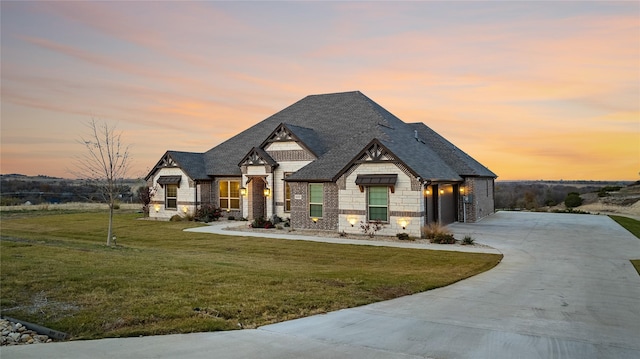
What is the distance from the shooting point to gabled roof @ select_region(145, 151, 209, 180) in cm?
3103

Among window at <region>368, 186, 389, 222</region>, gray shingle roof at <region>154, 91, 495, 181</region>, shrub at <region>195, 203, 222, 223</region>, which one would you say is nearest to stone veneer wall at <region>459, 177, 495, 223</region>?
gray shingle roof at <region>154, 91, 495, 181</region>

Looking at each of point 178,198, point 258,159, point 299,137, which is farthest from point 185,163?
point 299,137

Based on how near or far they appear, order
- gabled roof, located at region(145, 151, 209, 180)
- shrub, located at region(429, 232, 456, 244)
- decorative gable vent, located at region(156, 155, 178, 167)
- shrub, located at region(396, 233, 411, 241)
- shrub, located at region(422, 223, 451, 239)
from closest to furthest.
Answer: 1. shrub, located at region(429, 232, 456, 244)
2. shrub, located at region(422, 223, 451, 239)
3. shrub, located at region(396, 233, 411, 241)
4. gabled roof, located at region(145, 151, 209, 180)
5. decorative gable vent, located at region(156, 155, 178, 167)

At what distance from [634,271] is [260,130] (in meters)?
27.3

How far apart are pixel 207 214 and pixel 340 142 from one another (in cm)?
1129

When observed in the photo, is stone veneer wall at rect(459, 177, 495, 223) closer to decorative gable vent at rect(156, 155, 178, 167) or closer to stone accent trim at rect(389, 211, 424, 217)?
stone accent trim at rect(389, 211, 424, 217)

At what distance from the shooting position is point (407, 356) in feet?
18.3

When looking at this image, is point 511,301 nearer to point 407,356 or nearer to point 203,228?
point 407,356

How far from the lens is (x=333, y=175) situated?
2288 cm

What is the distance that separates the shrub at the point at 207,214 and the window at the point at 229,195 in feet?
3.13

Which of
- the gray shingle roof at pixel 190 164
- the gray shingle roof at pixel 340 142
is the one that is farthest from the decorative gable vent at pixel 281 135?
the gray shingle roof at pixel 190 164

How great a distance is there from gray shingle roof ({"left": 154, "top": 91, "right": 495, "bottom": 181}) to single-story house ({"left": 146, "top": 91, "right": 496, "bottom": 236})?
0.28 feet

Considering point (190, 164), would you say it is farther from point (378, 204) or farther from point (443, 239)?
point (443, 239)

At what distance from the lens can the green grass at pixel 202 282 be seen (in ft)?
24.2
